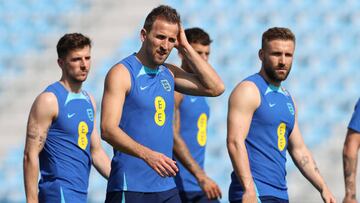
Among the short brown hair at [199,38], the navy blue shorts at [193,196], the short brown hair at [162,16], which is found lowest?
the navy blue shorts at [193,196]

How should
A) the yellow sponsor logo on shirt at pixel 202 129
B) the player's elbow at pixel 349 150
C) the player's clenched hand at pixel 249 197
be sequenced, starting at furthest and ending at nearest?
the yellow sponsor logo on shirt at pixel 202 129
the player's elbow at pixel 349 150
the player's clenched hand at pixel 249 197

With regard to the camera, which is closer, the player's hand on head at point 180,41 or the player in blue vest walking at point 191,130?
A: the player's hand on head at point 180,41

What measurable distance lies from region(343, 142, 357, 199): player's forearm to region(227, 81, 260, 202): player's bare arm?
1140mm

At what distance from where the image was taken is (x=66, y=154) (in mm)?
6453

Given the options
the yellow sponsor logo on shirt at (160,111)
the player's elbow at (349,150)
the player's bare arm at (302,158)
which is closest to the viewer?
the yellow sponsor logo on shirt at (160,111)

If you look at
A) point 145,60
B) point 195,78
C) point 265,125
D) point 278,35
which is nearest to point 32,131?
point 145,60

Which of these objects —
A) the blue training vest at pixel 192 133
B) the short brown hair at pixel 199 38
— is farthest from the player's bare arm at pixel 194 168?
the short brown hair at pixel 199 38

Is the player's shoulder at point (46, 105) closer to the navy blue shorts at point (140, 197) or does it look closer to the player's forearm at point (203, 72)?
the navy blue shorts at point (140, 197)

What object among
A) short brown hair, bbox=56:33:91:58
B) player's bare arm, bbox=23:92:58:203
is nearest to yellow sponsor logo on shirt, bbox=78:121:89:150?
player's bare arm, bbox=23:92:58:203

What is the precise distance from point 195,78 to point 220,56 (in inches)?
379

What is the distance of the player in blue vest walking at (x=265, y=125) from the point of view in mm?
6367

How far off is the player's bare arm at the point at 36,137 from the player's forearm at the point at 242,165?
4.20ft

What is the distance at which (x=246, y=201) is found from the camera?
6.20m

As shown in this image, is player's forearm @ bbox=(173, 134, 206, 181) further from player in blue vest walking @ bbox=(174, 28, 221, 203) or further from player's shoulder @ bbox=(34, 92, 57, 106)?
player's shoulder @ bbox=(34, 92, 57, 106)
